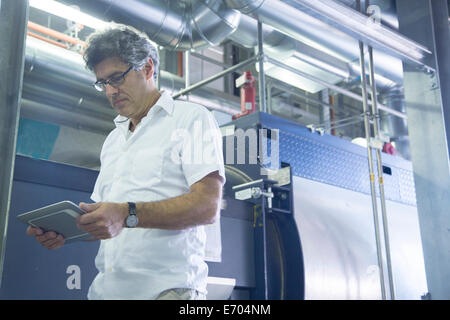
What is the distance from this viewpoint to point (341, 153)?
3.23 m

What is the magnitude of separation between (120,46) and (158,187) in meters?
0.42

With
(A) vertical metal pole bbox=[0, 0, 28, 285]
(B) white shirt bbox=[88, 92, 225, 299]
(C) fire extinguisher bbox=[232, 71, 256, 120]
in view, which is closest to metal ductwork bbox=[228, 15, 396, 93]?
(C) fire extinguisher bbox=[232, 71, 256, 120]

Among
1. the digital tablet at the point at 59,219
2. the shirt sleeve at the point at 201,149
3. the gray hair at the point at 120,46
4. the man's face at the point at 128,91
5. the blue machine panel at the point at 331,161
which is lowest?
the digital tablet at the point at 59,219

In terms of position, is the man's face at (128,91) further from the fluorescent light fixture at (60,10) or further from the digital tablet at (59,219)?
the fluorescent light fixture at (60,10)

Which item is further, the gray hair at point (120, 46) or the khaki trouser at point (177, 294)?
the gray hair at point (120, 46)

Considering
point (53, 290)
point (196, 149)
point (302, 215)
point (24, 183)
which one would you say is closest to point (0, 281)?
point (53, 290)

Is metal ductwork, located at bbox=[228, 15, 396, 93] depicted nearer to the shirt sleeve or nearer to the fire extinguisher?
the fire extinguisher

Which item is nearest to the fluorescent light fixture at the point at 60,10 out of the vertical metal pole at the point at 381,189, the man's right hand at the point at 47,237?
the vertical metal pole at the point at 381,189

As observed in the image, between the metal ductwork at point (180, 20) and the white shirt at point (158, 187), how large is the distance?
1.62 m

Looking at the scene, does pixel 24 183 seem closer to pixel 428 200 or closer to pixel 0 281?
pixel 0 281

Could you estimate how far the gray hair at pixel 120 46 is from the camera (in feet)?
4.64

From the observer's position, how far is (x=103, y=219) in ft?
3.64

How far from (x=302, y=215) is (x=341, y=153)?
2.35 ft

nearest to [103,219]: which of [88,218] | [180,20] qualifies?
[88,218]
